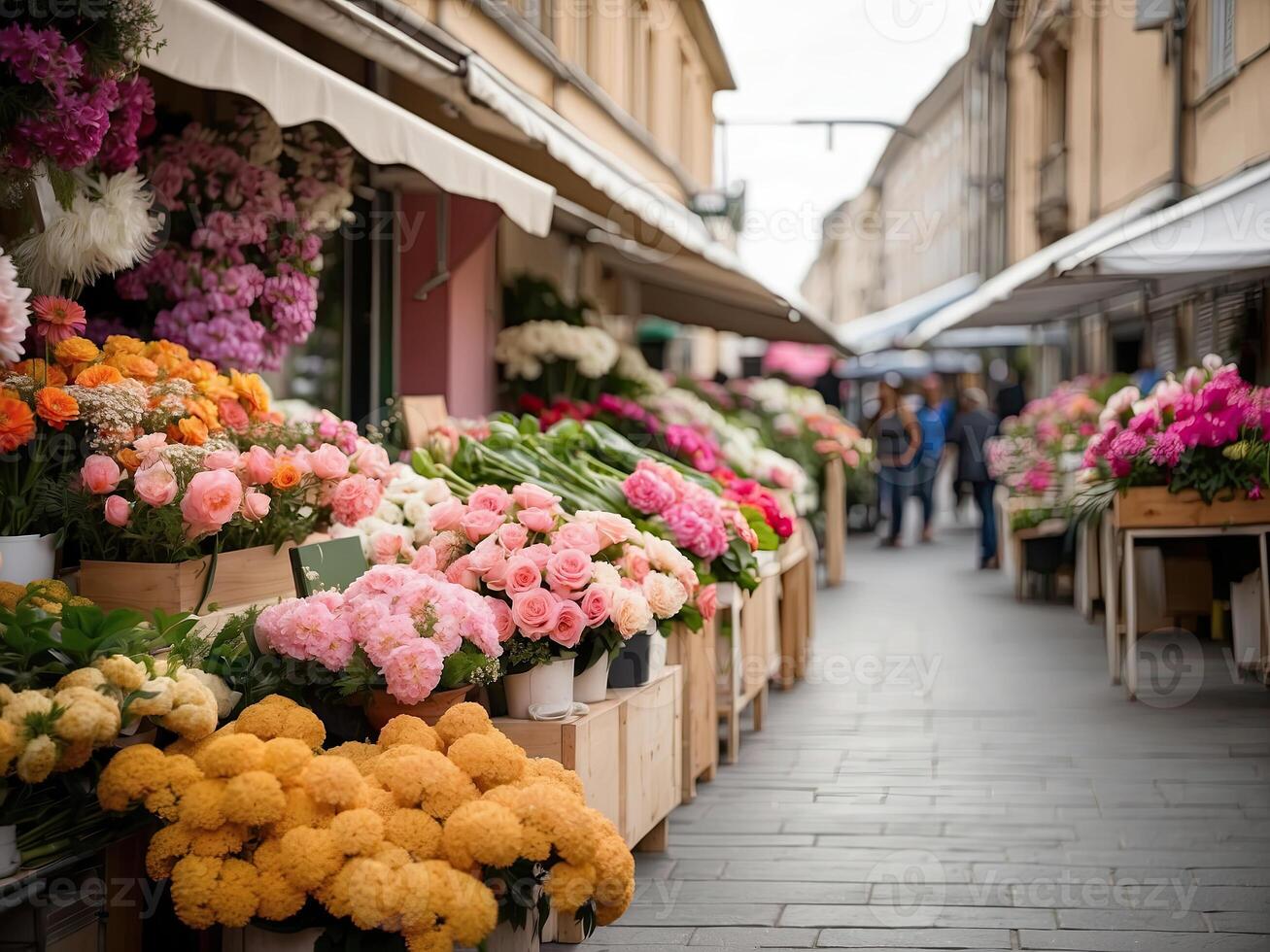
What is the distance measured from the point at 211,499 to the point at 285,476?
37cm

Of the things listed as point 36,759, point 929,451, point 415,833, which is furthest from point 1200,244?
point 929,451

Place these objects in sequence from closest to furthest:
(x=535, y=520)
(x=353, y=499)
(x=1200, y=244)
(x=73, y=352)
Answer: (x=73, y=352) < (x=353, y=499) < (x=535, y=520) < (x=1200, y=244)

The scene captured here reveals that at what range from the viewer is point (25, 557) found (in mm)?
3713

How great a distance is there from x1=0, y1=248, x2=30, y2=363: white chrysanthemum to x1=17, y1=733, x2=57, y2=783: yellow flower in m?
0.86

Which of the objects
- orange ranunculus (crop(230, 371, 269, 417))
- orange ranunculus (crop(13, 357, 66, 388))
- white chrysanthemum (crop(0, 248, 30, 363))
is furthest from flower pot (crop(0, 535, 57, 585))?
orange ranunculus (crop(230, 371, 269, 417))

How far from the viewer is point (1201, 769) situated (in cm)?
648

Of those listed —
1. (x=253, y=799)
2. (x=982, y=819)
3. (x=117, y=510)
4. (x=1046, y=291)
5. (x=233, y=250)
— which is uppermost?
(x=1046, y=291)

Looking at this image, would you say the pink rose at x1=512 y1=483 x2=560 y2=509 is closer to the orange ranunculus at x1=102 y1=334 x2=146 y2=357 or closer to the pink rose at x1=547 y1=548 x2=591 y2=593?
the pink rose at x1=547 y1=548 x2=591 y2=593

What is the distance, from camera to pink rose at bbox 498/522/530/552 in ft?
14.9

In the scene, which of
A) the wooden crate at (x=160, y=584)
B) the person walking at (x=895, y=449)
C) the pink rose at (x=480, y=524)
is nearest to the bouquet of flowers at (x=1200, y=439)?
the pink rose at (x=480, y=524)

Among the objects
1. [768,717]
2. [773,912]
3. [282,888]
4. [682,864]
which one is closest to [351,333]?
[768,717]

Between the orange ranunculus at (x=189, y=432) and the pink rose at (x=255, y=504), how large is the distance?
0.68ft

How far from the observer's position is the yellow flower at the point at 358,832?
10.4 ft

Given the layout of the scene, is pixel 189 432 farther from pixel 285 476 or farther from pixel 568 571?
pixel 568 571
